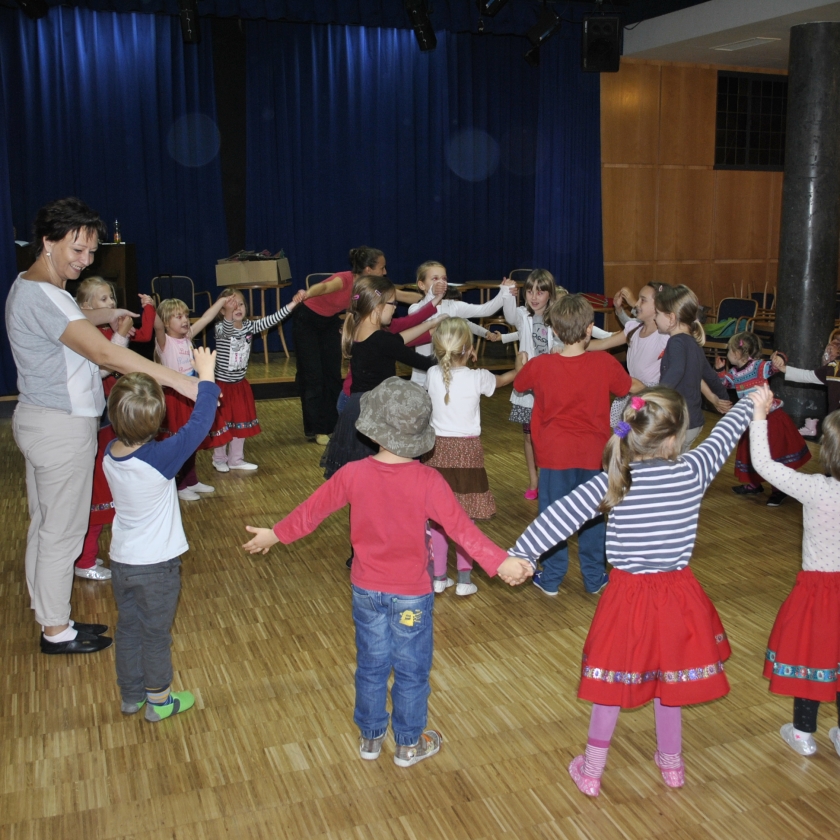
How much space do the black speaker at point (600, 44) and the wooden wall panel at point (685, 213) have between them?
2617 mm

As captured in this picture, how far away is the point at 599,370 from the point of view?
3473mm

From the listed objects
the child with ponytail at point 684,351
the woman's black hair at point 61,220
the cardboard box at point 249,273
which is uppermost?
the woman's black hair at point 61,220

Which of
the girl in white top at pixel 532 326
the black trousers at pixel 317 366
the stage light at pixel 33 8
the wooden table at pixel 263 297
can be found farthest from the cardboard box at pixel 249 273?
the girl in white top at pixel 532 326

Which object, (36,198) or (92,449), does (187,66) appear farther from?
(92,449)

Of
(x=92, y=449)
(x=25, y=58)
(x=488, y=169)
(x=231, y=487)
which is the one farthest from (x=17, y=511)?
(x=488, y=169)

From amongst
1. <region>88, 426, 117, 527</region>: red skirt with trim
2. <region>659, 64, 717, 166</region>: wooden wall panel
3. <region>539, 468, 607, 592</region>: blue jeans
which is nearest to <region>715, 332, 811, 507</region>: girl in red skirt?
<region>539, 468, 607, 592</region>: blue jeans

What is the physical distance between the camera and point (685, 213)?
11.5 metres

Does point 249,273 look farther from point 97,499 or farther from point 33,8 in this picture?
point 97,499

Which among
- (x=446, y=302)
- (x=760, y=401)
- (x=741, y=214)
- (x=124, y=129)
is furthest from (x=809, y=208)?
(x=124, y=129)

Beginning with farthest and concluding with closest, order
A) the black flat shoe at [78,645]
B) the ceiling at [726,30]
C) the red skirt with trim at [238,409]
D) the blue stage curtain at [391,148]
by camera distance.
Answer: the blue stage curtain at [391,148], the ceiling at [726,30], the red skirt with trim at [238,409], the black flat shoe at [78,645]

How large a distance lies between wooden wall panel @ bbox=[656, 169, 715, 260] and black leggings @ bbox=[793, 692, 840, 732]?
961 centimetres

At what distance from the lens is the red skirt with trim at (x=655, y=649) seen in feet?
7.41

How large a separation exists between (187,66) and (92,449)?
754cm

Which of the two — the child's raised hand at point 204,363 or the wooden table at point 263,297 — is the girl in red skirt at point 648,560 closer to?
the child's raised hand at point 204,363
